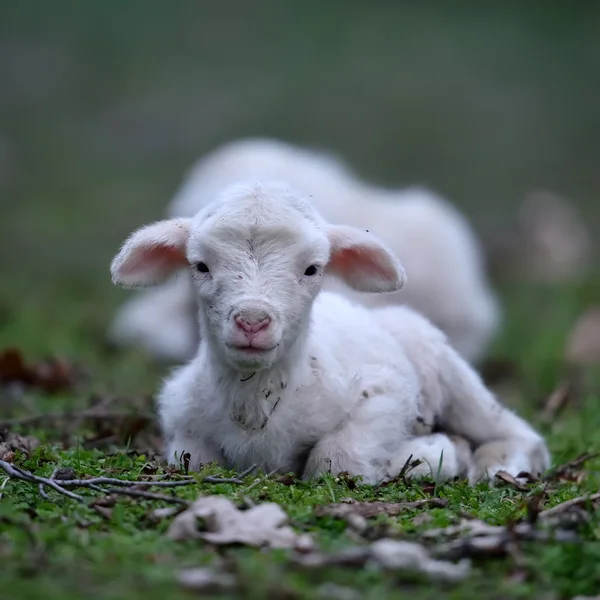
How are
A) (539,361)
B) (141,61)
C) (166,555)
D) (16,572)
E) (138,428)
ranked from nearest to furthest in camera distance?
(16,572) < (166,555) < (138,428) < (539,361) < (141,61)

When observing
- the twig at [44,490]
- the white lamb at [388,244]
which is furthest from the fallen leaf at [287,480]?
the white lamb at [388,244]

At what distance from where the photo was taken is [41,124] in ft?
77.3

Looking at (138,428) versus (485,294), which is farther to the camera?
(485,294)

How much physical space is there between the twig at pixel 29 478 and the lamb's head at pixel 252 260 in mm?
962

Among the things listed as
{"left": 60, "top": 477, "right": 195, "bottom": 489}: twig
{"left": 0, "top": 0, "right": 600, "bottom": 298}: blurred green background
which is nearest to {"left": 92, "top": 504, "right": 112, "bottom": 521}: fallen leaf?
{"left": 60, "top": 477, "right": 195, "bottom": 489}: twig

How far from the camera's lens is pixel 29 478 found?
478 cm

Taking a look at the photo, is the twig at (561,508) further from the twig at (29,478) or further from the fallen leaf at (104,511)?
the twig at (29,478)

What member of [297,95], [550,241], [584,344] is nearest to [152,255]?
[584,344]

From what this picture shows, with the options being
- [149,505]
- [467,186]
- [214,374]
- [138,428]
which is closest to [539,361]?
[138,428]

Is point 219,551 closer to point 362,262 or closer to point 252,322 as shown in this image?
point 252,322

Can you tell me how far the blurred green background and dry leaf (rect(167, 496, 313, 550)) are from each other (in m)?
14.4

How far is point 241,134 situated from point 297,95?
2.92m

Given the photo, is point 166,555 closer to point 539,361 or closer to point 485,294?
point 539,361

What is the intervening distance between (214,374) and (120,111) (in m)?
19.5
